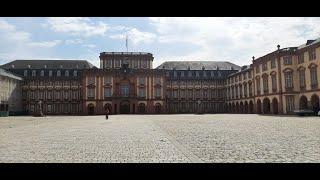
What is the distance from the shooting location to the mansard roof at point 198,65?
9081cm

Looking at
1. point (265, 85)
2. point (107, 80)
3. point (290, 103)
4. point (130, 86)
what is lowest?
point (290, 103)

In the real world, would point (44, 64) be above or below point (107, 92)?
above

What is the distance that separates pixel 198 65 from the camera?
302 ft

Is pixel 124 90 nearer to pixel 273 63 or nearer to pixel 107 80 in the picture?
pixel 107 80

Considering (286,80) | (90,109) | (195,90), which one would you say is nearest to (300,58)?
(286,80)

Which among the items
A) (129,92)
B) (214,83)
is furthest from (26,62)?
(214,83)

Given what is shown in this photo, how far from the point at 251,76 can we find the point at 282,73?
45.9 feet

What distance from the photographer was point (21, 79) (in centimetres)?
8106

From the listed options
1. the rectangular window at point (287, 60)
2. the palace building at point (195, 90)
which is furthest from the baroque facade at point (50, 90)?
the rectangular window at point (287, 60)

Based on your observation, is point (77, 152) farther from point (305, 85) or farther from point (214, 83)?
point (214, 83)

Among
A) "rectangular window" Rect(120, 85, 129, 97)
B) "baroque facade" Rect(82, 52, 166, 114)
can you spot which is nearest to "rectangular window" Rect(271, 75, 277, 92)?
"baroque facade" Rect(82, 52, 166, 114)

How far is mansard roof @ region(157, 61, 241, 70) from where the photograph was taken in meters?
90.8
